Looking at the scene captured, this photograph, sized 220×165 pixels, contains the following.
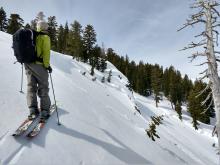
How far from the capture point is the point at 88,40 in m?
64.8

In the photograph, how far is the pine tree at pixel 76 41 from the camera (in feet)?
204

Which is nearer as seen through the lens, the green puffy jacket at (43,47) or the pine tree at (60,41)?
the green puffy jacket at (43,47)

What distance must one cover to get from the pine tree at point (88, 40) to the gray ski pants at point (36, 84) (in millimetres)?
58604

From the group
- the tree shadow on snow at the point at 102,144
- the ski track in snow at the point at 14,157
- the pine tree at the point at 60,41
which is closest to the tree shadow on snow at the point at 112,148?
the tree shadow on snow at the point at 102,144

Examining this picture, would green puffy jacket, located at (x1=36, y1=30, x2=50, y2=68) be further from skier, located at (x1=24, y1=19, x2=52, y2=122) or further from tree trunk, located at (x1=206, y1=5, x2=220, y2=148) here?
tree trunk, located at (x1=206, y1=5, x2=220, y2=148)

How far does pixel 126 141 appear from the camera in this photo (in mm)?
8578

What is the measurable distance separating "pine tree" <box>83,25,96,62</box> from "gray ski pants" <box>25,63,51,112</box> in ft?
192

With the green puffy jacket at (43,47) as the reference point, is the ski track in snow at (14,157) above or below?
below

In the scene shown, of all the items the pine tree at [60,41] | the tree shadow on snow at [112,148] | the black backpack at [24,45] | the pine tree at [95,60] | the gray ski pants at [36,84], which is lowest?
the tree shadow on snow at [112,148]

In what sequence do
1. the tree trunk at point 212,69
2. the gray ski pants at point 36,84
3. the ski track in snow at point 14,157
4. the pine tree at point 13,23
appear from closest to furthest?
the ski track in snow at point 14,157, the gray ski pants at point 36,84, the tree trunk at point 212,69, the pine tree at point 13,23

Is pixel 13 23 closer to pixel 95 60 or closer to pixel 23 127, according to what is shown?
pixel 95 60

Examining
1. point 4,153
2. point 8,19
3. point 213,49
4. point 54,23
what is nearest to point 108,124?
point 4,153

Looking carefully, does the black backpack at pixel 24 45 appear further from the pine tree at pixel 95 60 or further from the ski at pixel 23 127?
the pine tree at pixel 95 60

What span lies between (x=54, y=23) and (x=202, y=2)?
220 feet
